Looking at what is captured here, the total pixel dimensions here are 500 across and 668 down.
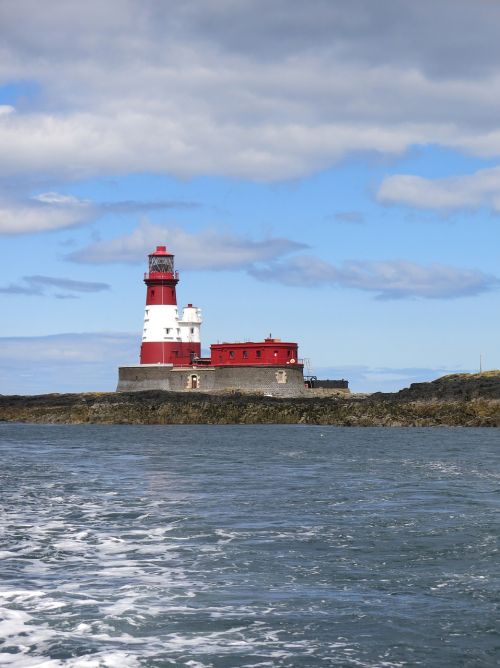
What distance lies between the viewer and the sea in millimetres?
9922

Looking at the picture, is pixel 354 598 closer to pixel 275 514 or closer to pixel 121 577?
pixel 121 577

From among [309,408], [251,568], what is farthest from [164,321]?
[251,568]

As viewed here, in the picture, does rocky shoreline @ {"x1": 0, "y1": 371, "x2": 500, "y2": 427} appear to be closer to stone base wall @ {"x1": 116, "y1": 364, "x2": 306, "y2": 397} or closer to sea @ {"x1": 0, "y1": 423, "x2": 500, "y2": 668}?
stone base wall @ {"x1": 116, "y1": 364, "x2": 306, "y2": 397}

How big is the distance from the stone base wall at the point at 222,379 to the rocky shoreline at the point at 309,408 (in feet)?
6.25

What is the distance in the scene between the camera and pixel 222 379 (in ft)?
243

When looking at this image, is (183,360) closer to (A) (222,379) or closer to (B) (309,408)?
(A) (222,379)

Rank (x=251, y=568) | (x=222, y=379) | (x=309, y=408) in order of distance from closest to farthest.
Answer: (x=251, y=568), (x=309, y=408), (x=222, y=379)

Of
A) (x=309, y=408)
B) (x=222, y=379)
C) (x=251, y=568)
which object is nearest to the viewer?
(x=251, y=568)

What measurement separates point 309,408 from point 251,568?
177ft

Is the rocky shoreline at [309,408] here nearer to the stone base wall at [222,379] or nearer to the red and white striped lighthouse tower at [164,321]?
the stone base wall at [222,379]

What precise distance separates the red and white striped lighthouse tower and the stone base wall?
1.32 meters

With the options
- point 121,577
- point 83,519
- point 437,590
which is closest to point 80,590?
point 121,577

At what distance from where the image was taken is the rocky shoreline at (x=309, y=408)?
197ft

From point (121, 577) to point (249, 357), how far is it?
61697 millimetres
